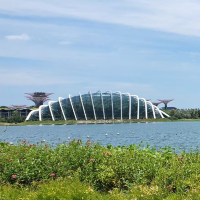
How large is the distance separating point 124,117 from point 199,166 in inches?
4085

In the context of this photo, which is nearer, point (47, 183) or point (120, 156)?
point (47, 183)

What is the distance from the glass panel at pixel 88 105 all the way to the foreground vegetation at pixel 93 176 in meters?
101

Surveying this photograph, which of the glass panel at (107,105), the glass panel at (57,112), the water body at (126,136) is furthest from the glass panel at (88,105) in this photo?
the water body at (126,136)

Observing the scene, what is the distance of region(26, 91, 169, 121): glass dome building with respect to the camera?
361 ft

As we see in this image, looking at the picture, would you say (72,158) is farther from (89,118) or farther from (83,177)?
(89,118)

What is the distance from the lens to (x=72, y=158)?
8.80m

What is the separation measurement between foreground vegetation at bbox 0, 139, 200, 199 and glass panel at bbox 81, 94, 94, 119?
3957 inches

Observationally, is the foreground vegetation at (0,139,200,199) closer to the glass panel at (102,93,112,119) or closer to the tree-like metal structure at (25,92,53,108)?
the glass panel at (102,93,112,119)

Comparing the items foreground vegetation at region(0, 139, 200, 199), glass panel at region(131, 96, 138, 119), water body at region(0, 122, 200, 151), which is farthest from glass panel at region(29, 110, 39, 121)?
foreground vegetation at region(0, 139, 200, 199)

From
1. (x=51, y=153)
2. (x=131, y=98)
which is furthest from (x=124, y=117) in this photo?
(x=51, y=153)

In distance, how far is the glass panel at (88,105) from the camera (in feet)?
361

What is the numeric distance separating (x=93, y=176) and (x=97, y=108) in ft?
335

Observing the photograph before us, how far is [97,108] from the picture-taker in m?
110

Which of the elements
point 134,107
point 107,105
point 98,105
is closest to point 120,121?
point 107,105
